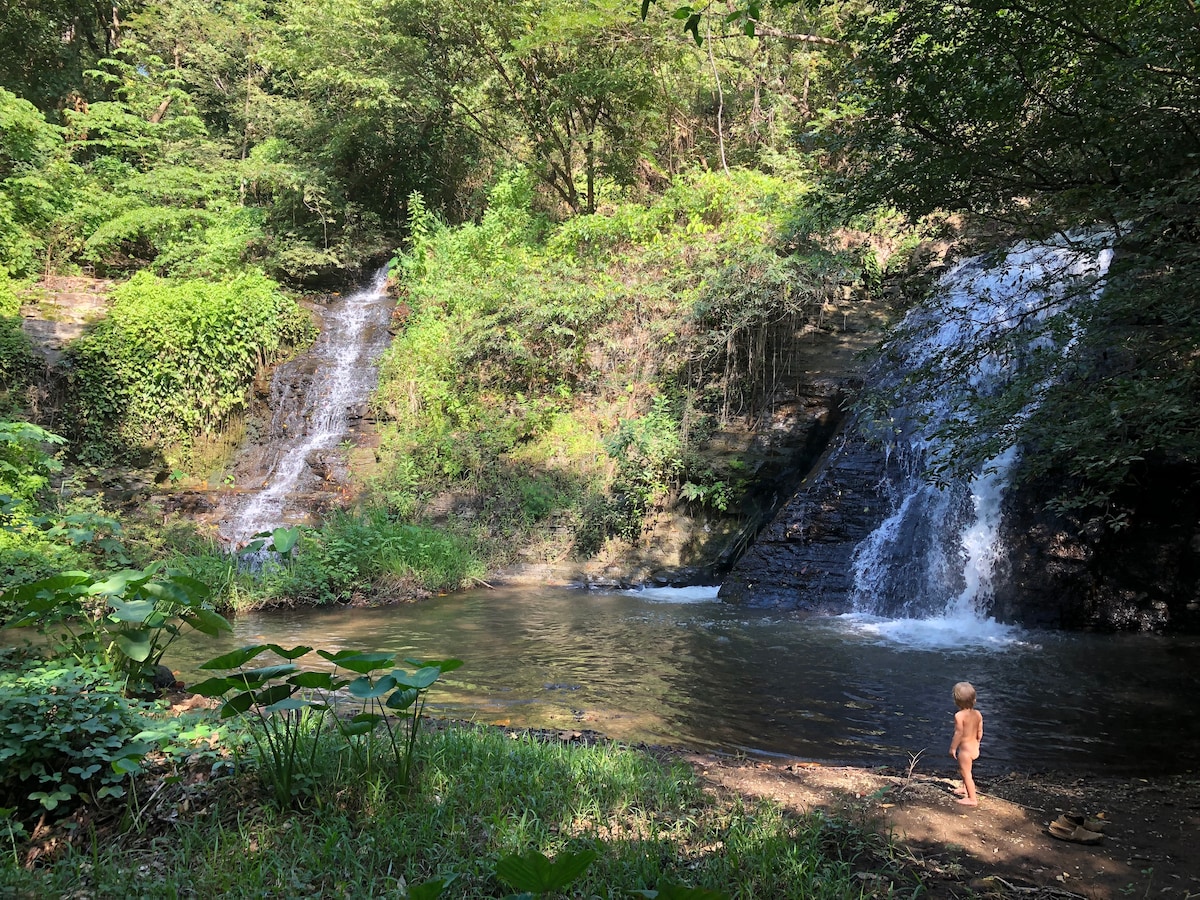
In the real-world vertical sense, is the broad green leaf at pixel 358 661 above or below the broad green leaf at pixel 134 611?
below

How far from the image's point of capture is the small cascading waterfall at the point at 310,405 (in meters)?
12.8

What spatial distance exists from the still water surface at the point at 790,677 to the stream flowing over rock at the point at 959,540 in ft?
1.75

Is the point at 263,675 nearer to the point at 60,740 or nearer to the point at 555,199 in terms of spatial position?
the point at 60,740

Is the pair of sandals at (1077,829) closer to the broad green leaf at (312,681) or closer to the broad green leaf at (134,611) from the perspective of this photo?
the broad green leaf at (312,681)

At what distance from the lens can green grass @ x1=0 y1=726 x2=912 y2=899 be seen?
2.67m

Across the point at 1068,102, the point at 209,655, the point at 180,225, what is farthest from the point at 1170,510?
the point at 180,225

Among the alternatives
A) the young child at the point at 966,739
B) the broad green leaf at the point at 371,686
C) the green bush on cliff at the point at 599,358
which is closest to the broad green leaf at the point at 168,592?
the broad green leaf at the point at 371,686

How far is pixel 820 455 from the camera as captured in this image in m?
12.7

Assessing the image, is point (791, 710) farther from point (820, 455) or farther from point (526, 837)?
point (820, 455)

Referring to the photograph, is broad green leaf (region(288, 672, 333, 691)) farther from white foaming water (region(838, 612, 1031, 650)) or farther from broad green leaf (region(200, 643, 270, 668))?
white foaming water (region(838, 612, 1031, 650))

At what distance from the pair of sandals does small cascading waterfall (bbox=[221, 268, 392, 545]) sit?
11.5m

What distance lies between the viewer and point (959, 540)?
10.2m

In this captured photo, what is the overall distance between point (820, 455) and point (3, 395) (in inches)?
571

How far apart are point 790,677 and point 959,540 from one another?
4649 mm
